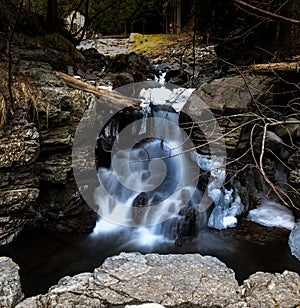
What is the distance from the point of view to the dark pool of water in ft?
12.6

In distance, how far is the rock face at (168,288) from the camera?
1688 millimetres

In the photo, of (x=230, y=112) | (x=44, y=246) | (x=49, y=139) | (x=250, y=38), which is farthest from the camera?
(x=250, y=38)

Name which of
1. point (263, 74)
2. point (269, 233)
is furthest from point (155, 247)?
point (263, 74)

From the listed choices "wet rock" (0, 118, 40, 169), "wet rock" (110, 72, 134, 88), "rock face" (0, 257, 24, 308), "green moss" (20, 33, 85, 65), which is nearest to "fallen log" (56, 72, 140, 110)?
"wet rock" (110, 72, 134, 88)

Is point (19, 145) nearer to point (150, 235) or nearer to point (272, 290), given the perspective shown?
point (150, 235)

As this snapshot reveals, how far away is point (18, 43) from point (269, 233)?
5.64m

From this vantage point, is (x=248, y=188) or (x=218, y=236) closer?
(x=218, y=236)

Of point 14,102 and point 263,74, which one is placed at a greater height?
point 263,74

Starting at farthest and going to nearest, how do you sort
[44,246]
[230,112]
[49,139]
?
[230,112] < [49,139] < [44,246]

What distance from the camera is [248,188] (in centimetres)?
568

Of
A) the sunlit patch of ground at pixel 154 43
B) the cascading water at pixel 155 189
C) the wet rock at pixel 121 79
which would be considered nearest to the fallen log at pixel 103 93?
the cascading water at pixel 155 189

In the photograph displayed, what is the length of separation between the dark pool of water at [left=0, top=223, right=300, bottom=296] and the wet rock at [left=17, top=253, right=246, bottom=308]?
206 centimetres

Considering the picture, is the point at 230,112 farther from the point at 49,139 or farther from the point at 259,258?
the point at 49,139

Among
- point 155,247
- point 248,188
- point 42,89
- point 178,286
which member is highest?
point 42,89
